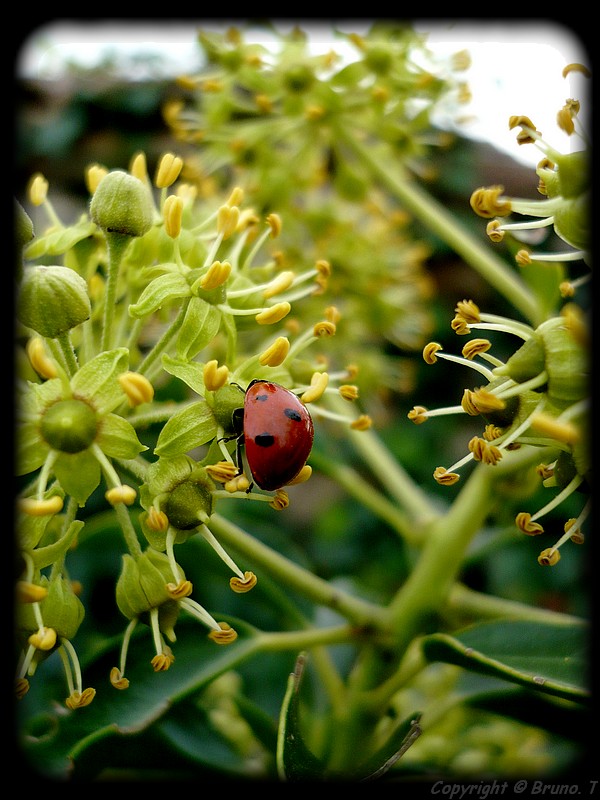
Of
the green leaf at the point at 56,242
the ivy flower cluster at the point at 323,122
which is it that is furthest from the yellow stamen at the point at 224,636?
the ivy flower cluster at the point at 323,122

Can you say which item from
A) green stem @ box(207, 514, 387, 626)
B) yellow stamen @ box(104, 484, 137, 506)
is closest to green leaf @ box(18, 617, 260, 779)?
green stem @ box(207, 514, 387, 626)

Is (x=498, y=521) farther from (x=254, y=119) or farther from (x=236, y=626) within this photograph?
(x=254, y=119)

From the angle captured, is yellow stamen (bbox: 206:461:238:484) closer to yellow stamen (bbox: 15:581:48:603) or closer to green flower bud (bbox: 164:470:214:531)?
green flower bud (bbox: 164:470:214:531)

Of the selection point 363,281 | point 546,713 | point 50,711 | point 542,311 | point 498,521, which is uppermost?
point 542,311

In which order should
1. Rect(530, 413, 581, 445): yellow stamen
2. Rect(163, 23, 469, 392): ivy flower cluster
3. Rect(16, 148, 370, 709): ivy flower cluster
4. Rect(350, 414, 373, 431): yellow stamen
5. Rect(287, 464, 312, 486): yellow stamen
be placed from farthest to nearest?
Rect(163, 23, 469, 392): ivy flower cluster → Rect(350, 414, 373, 431): yellow stamen → Rect(287, 464, 312, 486): yellow stamen → Rect(16, 148, 370, 709): ivy flower cluster → Rect(530, 413, 581, 445): yellow stamen

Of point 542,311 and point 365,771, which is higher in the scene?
point 542,311

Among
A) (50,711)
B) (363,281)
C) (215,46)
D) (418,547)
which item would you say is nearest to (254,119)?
(215,46)
